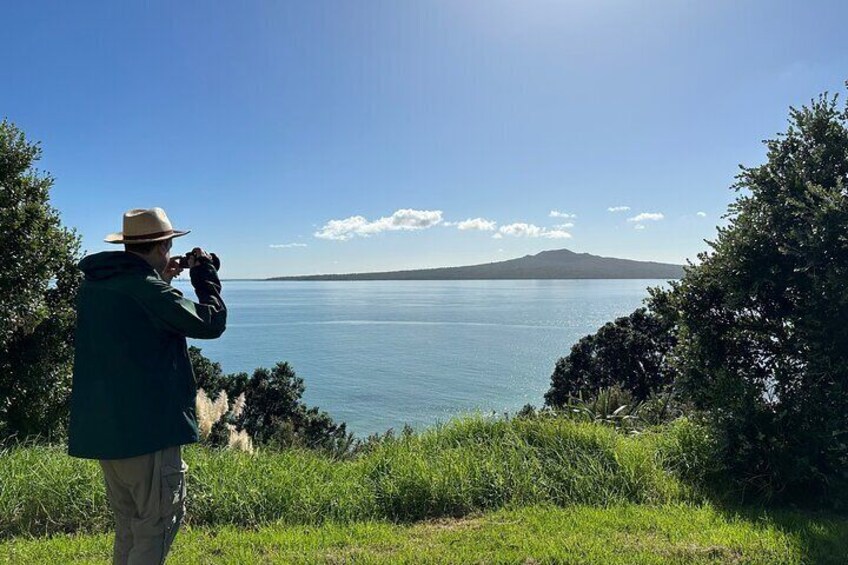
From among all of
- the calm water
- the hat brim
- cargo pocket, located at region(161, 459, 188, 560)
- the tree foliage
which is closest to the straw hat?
the hat brim

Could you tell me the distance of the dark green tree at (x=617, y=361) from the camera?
74.7 ft

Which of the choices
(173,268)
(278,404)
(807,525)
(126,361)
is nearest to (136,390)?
(126,361)

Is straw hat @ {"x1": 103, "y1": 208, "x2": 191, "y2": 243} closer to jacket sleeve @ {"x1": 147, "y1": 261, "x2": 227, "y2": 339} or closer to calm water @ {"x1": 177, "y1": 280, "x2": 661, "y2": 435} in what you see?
jacket sleeve @ {"x1": 147, "y1": 261, "x2": 227, "y2": 339}

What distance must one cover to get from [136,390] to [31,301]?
5.68m

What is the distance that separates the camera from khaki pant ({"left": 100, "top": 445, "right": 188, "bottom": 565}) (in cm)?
281

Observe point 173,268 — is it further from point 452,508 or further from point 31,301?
point 31,301

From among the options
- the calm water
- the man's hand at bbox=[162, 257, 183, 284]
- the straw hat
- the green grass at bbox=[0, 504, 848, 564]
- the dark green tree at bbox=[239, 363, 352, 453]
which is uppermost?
the straw hat

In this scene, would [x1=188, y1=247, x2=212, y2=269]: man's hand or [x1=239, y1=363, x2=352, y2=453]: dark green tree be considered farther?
[x1=239, y1=363, x2=352, y2=453]: dark green tree

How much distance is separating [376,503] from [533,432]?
1981 mm

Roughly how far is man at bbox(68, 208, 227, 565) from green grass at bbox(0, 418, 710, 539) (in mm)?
1835

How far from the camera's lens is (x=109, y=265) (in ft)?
9.29

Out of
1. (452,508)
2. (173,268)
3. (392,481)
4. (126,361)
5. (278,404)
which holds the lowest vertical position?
(278,404)

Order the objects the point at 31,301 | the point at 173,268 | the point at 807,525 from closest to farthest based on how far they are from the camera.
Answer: the point at 173,268
the point at 807,525
the point at 31,301

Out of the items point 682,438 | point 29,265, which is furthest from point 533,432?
point 29,265
